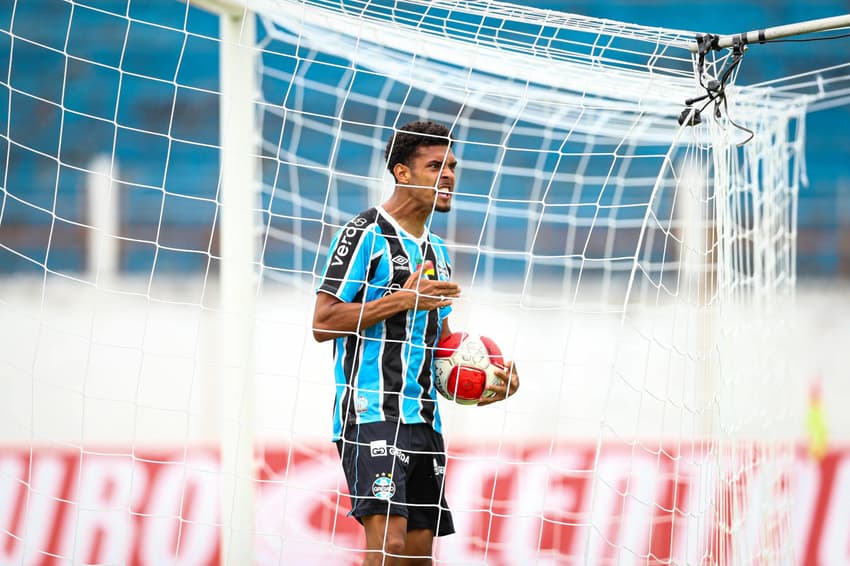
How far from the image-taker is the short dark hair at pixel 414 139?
3828 mm

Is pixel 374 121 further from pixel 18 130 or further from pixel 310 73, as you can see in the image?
pixel 18 130

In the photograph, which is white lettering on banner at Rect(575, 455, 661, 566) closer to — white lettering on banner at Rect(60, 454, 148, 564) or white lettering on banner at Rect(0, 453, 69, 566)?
white lettering on banner at Rect(60, 454, 148, 564)

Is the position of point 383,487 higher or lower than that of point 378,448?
lower

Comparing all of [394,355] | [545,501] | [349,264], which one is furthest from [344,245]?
[545,501]

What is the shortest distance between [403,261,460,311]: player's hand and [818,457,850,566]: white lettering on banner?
4057 mm

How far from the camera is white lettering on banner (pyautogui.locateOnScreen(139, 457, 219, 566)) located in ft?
21.2

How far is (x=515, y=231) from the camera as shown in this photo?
30.9 ft

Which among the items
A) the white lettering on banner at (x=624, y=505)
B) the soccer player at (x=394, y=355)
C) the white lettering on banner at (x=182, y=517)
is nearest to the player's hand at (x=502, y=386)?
the soccer player at (x=394, y=355)

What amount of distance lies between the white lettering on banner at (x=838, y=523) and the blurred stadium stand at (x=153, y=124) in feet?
9.52

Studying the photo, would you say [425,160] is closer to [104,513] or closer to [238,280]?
[238,280]

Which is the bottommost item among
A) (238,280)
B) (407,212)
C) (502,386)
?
(502,386)

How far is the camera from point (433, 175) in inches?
149

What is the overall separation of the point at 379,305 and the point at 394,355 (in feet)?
0.71

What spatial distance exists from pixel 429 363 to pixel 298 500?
9.88 ft
